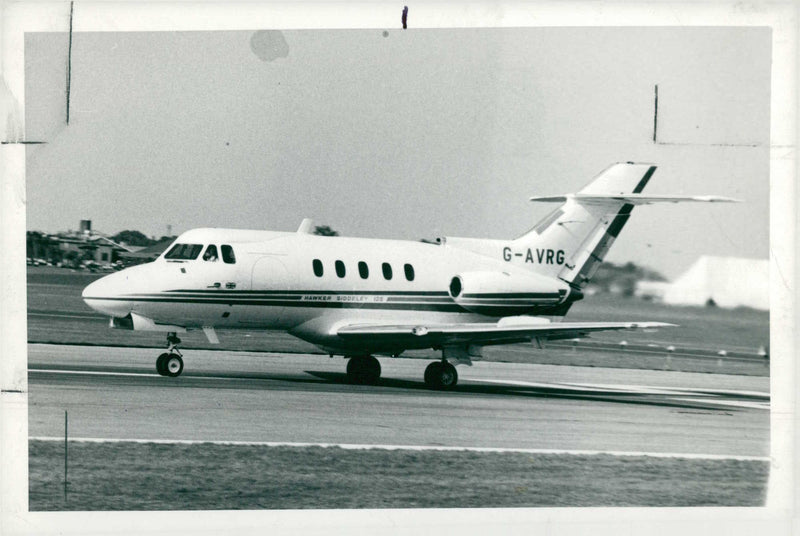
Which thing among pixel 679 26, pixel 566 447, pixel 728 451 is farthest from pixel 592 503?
pixel 679 26

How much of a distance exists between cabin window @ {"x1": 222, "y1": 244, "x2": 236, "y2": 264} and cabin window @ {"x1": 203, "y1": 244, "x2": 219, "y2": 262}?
0.14 meters

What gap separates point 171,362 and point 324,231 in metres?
3.46

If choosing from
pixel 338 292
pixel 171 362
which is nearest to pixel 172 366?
pixel 171 362

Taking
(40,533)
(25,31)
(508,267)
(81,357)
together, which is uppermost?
(25,31)

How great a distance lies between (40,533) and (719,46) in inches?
399

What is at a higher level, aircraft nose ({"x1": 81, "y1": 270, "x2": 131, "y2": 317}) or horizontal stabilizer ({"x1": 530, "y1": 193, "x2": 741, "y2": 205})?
horizontal stabilizer ({"x1": 530, "y1": 193, "x2": 741, "y2": 205})

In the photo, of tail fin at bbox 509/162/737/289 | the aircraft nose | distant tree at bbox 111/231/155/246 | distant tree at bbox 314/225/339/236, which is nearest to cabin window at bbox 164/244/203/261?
the aircraft nose

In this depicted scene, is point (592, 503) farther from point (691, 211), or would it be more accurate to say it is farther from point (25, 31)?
point (25, 31)

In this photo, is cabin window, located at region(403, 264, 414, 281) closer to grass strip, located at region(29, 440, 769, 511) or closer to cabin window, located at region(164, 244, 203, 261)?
cabin window, located at region(164, 244, 203, 261)

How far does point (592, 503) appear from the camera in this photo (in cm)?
1323

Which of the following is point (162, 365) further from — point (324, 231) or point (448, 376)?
A: point (448, 376)

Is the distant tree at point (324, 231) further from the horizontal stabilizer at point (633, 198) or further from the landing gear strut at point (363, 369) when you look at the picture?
the horizontal stabilizer at point (633, 198)

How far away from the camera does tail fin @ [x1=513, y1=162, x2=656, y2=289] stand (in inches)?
822

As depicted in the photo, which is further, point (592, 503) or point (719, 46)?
point (719, 46)
